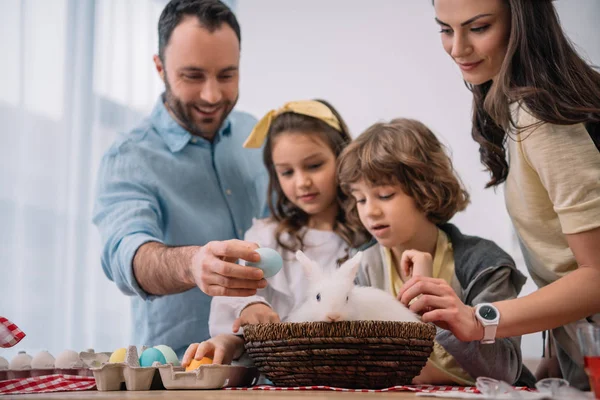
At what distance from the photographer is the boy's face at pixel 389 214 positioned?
5.41ft

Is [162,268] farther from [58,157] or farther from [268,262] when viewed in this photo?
[58,157]

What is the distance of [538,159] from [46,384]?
1.05 meters

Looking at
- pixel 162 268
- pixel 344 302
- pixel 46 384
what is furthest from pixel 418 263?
pixel 46 384

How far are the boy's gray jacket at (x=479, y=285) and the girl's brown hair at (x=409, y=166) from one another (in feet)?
0.34

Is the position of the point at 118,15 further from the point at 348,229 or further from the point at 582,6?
the point at 582,6

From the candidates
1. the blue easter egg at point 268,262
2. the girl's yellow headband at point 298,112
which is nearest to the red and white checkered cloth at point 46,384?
the blue easter egg at point 268,262

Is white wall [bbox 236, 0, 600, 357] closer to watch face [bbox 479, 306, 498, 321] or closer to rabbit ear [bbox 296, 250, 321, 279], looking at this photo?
watch face [bbox 479, 306, 498, 321]

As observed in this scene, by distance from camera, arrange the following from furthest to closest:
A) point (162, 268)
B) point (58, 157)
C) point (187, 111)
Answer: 1. point (58, 157)
2. point (187, 111)
3. point (162, 268)

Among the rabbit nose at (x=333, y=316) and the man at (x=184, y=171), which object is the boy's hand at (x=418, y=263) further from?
the man at (x=184, y=171)

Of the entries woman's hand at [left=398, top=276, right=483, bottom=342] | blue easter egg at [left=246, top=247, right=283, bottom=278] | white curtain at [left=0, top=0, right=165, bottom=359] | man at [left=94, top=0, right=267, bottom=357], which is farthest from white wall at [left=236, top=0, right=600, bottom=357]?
blue easter egg at [left=246, top=247, right=283, bottom=278]

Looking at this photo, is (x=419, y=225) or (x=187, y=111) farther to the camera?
(x=187, y=111)

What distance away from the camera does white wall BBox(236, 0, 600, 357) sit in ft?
8.25

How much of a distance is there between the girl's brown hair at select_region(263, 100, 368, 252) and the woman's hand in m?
0.64

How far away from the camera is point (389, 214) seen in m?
1.65
